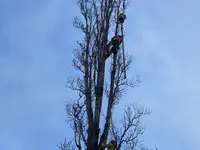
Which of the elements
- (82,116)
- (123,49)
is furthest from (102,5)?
(82,116)

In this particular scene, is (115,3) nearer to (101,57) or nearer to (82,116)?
(101,57)

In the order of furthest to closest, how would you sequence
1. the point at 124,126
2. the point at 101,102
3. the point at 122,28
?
the point at 122,28 → the point at 124,126 → the point at 101,102

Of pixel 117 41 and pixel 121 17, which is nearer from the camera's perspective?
pixel 117 41

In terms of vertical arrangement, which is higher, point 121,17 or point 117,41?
point 121,17

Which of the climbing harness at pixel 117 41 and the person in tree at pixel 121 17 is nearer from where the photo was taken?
the climbing harness at pixel 117 41

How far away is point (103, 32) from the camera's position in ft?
38.4

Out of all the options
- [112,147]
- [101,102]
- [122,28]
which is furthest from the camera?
[122,28]

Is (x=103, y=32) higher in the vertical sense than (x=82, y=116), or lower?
higher

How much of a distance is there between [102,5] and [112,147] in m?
4.32

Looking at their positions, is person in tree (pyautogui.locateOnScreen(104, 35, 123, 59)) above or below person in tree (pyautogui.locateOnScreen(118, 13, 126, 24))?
below

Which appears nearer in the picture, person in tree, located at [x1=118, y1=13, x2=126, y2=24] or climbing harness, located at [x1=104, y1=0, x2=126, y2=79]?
climbing harness, located at [x1=104, y1=0, x2=126, y2=79]

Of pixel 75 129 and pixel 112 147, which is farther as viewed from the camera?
pixel 75 129

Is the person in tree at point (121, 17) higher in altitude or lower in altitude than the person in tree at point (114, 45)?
higher

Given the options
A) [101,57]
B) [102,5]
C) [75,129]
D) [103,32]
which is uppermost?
[102,5]
